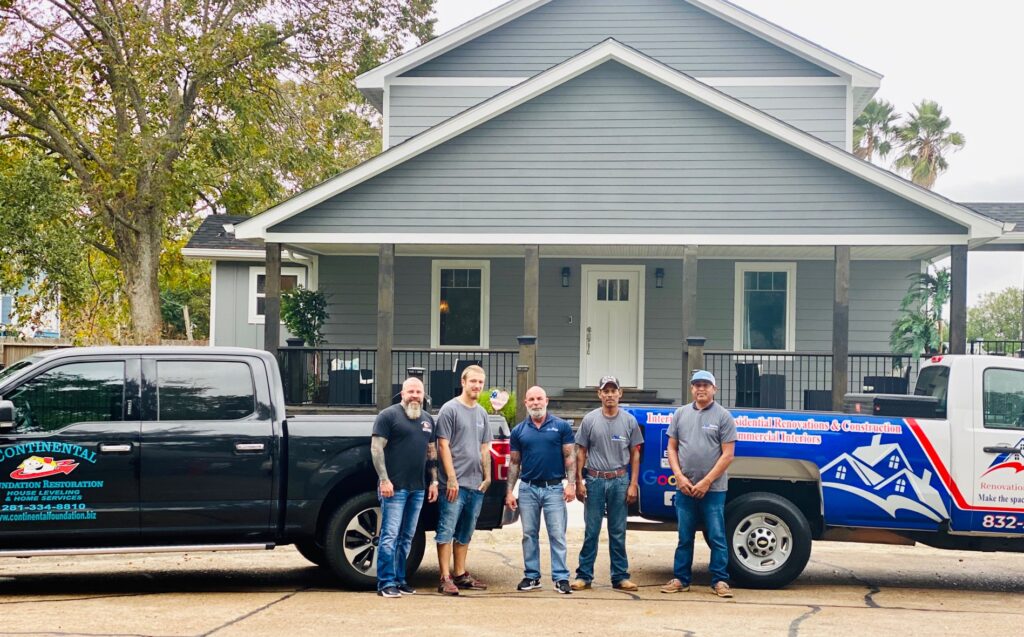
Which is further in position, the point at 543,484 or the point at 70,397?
the point at 543,484

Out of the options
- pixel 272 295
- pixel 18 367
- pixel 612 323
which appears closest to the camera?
pixel 18 367

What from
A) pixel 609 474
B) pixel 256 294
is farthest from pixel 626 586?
pixel 256 294

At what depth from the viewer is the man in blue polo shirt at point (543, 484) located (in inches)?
332

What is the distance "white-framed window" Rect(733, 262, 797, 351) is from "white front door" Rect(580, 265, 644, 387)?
1761 millimetres

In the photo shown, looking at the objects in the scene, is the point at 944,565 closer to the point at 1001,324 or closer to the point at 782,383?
the point at 782,383

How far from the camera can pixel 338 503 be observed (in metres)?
8.54

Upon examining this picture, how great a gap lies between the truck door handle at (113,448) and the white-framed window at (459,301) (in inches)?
479

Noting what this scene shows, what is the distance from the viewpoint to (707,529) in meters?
8.49

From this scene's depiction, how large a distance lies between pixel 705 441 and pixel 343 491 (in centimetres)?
278

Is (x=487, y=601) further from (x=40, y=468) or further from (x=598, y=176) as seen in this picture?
(x=598, y=176)

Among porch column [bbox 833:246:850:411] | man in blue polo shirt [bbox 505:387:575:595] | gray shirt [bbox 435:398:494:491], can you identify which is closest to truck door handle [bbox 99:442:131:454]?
gray shirt [bbox 435:398:494:491]

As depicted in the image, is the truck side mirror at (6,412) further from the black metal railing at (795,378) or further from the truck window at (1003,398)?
the black metal railing at (795,378)

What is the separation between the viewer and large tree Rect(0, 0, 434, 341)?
22.2 meters

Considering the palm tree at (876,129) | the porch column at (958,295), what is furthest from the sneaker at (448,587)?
the palm tree at (876,129)
